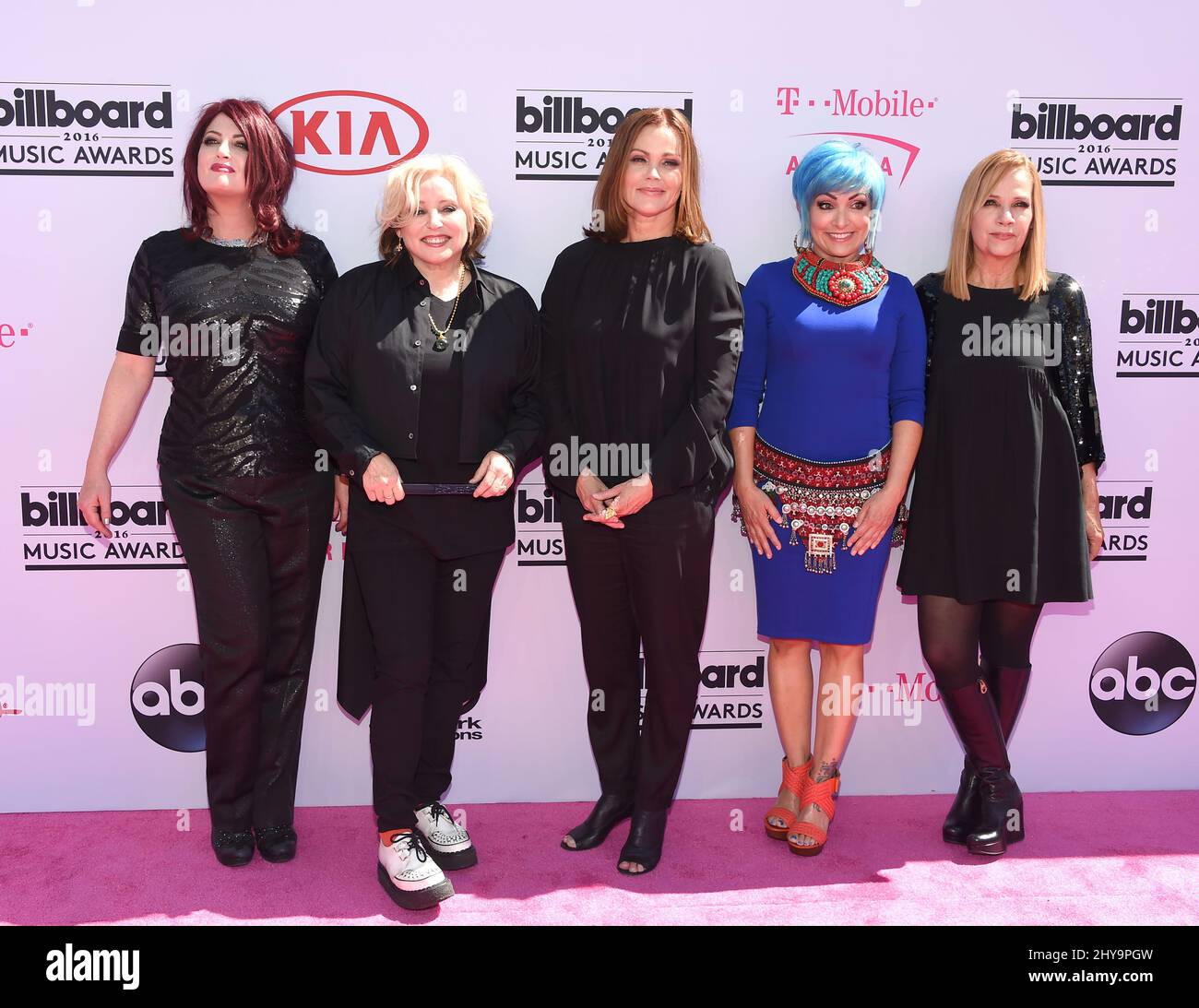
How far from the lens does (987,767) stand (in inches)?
115

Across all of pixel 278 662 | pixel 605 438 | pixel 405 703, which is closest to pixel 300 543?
pixel 278 662

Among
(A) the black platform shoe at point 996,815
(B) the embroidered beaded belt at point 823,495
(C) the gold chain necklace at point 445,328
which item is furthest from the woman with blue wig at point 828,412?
(C) the gold chain necklace at point 445,328

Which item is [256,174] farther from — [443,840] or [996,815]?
[996,815]

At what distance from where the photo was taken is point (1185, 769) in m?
3.36

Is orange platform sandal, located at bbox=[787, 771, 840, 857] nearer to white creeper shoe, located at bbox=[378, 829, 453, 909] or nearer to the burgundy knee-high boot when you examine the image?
the burgundy knee-high boot

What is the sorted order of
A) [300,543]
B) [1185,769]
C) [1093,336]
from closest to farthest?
[300,543] < [1093,336] < [1185,769]

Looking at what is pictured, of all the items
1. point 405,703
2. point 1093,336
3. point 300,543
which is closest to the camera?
point 405,703

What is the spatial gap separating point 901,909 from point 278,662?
183 cm

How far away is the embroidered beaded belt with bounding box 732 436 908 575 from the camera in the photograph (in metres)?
2.69

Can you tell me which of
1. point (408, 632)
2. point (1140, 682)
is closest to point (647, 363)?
point (408, 632)

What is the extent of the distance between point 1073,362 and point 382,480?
76.8 inches

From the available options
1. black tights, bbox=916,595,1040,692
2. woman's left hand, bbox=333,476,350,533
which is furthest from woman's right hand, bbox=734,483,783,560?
woman's left hand, bbox=333,476,350,533

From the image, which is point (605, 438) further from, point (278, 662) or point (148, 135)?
point (148, 135)

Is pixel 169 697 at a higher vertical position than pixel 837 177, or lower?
lower
